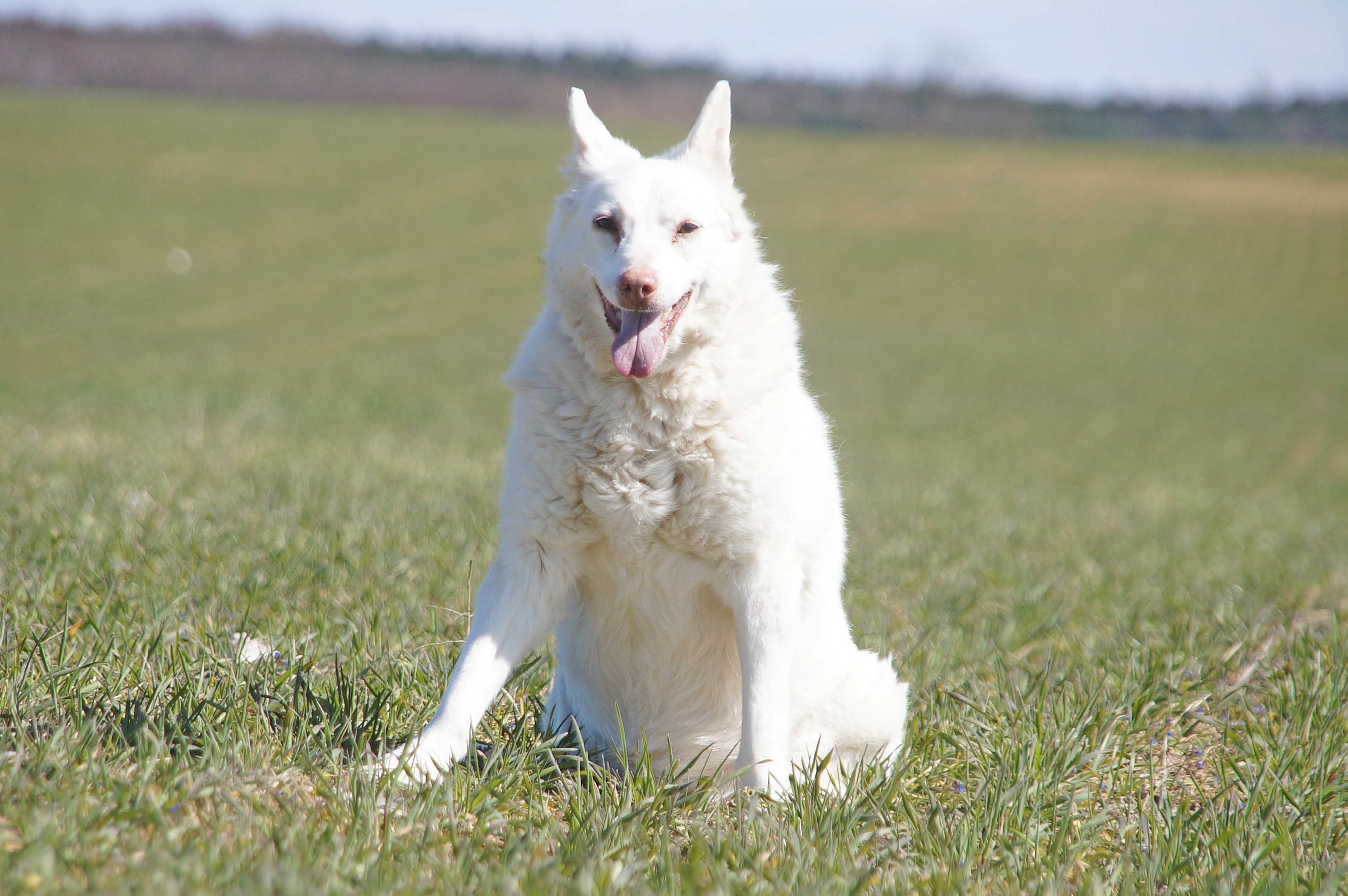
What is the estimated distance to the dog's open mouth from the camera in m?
2.89

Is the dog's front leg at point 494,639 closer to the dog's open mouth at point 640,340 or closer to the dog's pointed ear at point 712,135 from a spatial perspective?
the dog's open mouth at point 640,340

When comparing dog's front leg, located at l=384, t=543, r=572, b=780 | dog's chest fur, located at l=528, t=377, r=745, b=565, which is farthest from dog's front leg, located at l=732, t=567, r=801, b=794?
dog's front leg, located at l=384, t=543, r=572, b=780

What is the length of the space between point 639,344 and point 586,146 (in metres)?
0.74

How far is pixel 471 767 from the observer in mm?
2703

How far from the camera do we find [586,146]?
10.5ft

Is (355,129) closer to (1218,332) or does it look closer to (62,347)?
(62,347)

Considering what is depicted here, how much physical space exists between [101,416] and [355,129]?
146ft

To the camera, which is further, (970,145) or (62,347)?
(970,145)

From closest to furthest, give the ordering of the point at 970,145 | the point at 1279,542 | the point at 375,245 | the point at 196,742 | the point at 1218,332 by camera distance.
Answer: the point at 196,742
the point at 1279,542
the point at 1218,332
the point at 375,245
the point at 970,145

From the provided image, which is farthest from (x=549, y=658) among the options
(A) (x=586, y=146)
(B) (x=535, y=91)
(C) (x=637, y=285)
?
(B) (x=535, y=91)

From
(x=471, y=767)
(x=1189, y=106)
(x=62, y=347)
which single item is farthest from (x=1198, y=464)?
(x=1189, y=106)

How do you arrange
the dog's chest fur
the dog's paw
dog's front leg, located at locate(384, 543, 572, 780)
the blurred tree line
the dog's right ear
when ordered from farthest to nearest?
the blurred tree line < the dog's right ear < the dog's chest fur < dog's front leg, located at locate(384, 543, 572, 780) < the dog's paw

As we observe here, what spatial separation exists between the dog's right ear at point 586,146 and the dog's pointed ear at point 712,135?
180 mm

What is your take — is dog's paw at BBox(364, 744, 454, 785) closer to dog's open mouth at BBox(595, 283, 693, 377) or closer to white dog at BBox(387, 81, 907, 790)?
white dog at BBox(387, 81, 907, 790)
